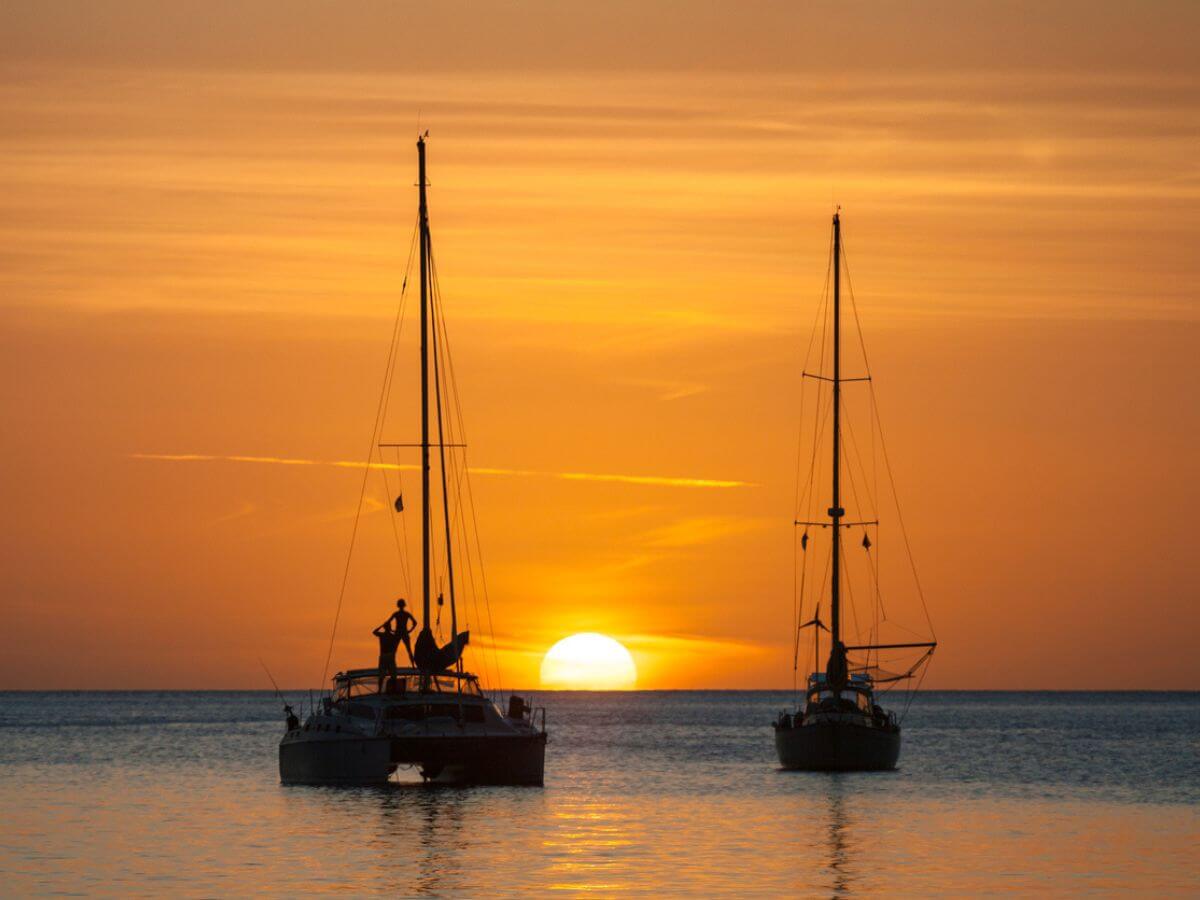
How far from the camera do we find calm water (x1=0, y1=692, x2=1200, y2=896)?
4128 centimetres

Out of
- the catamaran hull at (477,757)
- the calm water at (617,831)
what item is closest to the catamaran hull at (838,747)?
the calm water at (617,831)

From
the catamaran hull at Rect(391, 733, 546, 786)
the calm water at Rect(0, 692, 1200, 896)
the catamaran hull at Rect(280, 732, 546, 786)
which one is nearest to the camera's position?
the calm water at Rect(0, 692, 1200, 896)

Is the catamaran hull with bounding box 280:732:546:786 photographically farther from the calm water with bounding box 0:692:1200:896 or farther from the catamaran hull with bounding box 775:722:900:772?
the catamaran hull with bounding box 775:722:900:772

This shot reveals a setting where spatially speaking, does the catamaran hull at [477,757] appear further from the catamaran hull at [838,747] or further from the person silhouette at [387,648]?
the catamaran hull at [838,747]

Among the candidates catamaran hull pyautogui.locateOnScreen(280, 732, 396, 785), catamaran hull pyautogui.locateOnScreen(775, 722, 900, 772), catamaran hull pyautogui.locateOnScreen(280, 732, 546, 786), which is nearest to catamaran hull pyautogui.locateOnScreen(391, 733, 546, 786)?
Result: catamaran hull pyautogui.locateOnScreen(280, 732, 546, 786)

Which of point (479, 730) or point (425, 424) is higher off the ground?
point (425, 424)

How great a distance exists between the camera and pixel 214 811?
2336 inches

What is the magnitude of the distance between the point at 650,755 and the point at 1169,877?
66.7m

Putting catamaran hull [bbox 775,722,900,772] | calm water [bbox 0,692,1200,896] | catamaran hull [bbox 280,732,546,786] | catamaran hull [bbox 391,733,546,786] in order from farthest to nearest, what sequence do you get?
catamaran hull [bbox 775,722,900,772], catamaran hull [bbox 280,732,546,786], catamaran hull [bbox 391,733,546,786], calm water [bbox 0,692,1200,896]

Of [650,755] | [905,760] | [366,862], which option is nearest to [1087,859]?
[366,862]

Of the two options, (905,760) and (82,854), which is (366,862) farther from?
(905,760)

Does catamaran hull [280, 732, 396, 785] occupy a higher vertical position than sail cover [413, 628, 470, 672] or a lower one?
lower

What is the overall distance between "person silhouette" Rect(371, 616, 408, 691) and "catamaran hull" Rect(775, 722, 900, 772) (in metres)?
18.6

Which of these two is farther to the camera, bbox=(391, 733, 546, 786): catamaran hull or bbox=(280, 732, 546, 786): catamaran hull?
bbox=(280, 732, 546, 786): catamaran hull
